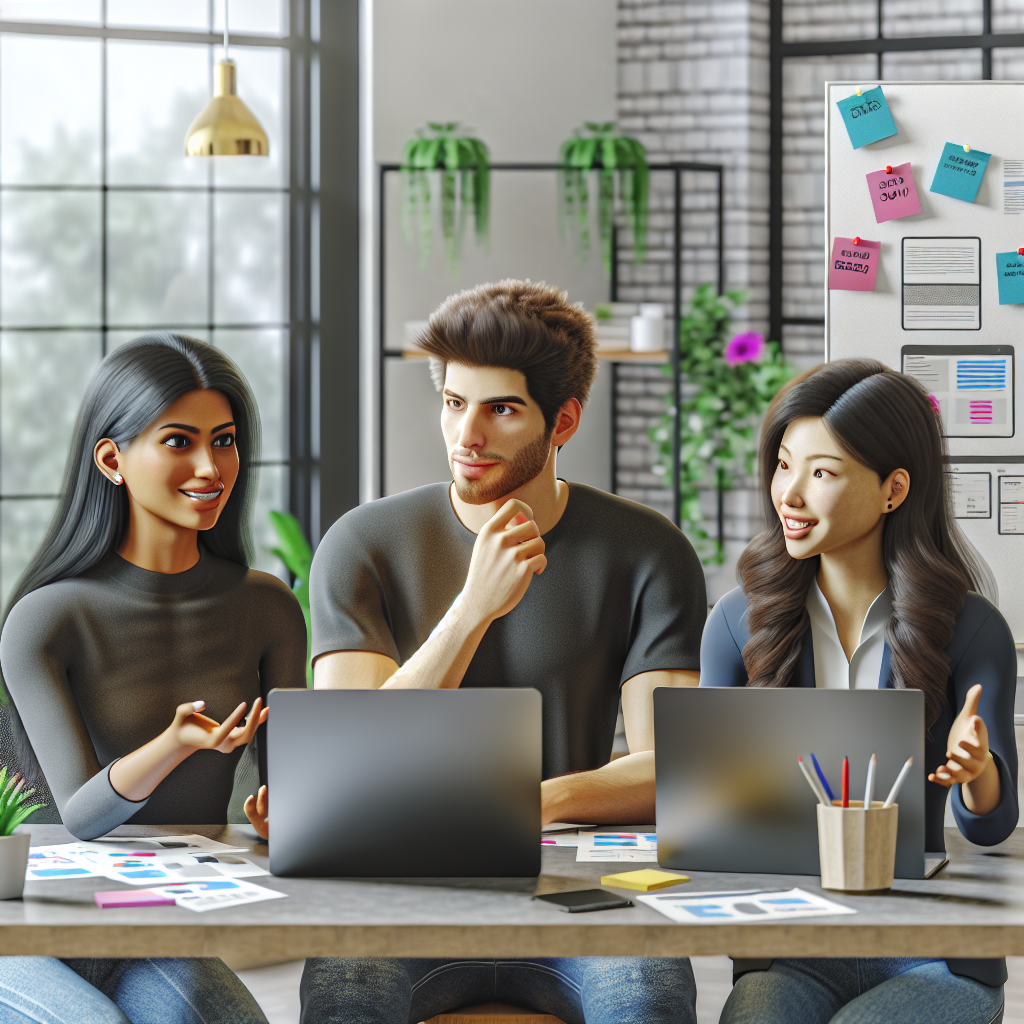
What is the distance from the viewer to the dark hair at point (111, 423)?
5.86 feet

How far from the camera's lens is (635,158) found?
13.4ft

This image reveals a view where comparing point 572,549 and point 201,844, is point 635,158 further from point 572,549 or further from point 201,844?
point 201,844

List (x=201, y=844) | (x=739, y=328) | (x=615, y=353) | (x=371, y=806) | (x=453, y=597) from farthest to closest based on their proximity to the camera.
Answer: (x=739, y=328) < (x=615, y=353) < (x=453, y=597) < (x=201, y=844) < (x=371, y=806)

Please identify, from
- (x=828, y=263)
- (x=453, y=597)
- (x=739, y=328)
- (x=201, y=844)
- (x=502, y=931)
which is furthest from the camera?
(x=739, y=328)

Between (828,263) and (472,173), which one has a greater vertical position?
(472,173)

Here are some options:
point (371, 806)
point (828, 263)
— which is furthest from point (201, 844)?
point (828, 263)

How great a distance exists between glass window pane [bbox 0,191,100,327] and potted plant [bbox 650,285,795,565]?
190cm

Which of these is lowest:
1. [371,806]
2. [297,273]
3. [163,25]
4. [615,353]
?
[371,806]

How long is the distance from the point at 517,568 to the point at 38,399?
2.74 meters

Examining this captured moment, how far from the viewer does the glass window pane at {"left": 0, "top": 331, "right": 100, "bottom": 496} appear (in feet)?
12.9

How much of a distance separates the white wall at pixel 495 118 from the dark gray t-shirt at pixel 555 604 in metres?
2.12

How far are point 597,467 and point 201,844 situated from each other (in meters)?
3.02

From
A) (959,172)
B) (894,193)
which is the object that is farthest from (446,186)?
(959,172)

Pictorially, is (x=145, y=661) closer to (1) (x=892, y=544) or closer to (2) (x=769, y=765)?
(2) (x=769, y=765)
